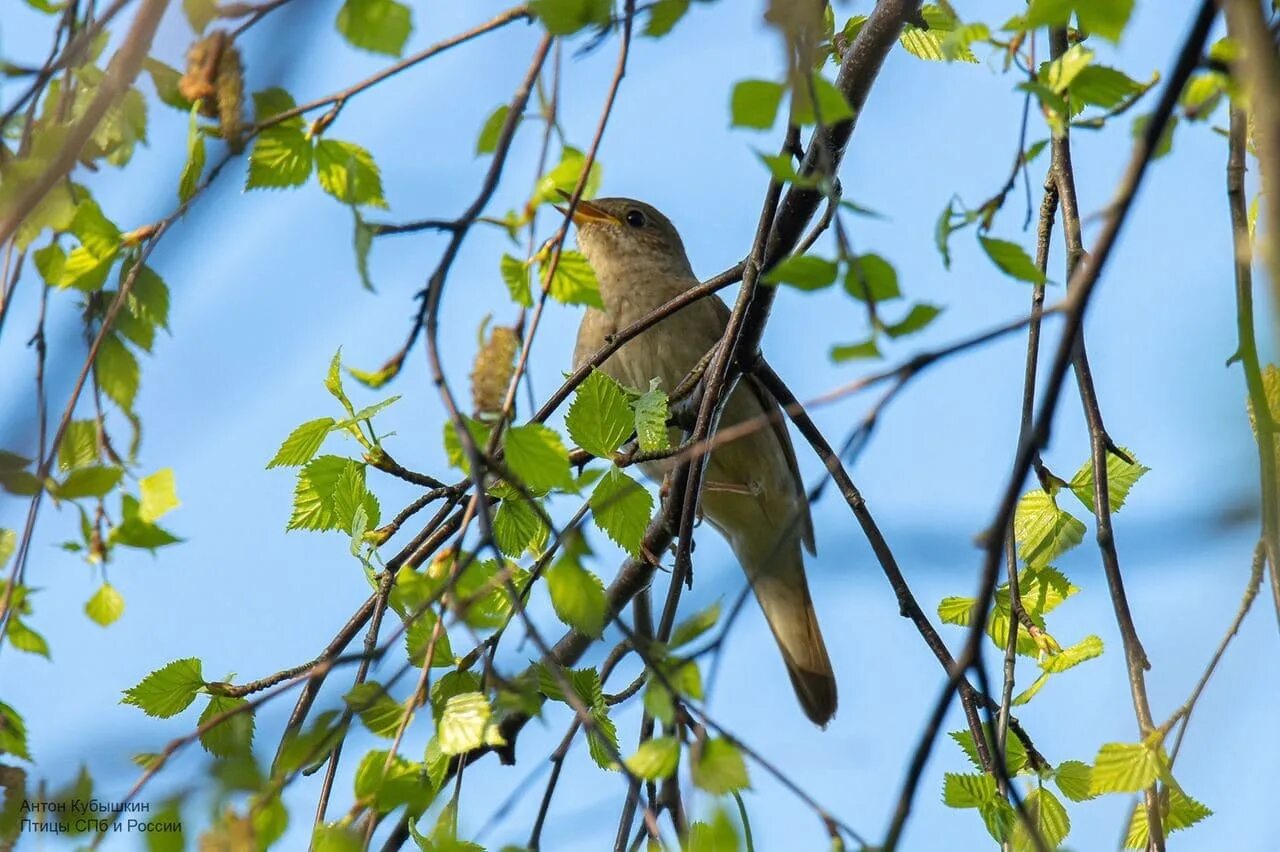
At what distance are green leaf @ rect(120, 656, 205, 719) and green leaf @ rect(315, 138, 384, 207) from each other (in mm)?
1153

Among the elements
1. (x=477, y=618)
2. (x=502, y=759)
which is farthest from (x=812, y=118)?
(x=502, y=759)

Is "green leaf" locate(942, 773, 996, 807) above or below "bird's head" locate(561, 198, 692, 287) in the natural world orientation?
below

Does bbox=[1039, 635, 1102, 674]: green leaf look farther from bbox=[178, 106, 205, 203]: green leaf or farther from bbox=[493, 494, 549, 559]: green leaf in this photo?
bbox=[178, 106, 205, 203]: green leaf

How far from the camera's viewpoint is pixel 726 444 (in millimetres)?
5348

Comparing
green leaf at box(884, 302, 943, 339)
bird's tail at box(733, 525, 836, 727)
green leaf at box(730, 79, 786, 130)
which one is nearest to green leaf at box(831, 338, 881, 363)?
green leaf at box(884, 302, 943, 339)

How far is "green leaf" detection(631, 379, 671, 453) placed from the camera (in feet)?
9.41

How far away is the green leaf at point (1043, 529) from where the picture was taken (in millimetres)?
3016

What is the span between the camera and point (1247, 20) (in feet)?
3.87

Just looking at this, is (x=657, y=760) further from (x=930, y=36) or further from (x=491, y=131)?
(x=930, y=36)

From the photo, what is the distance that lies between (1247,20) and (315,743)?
150 centimetres

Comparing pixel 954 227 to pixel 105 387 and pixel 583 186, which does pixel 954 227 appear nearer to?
pixel 583 186

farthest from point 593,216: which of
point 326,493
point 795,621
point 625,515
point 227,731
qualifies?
point 227,731

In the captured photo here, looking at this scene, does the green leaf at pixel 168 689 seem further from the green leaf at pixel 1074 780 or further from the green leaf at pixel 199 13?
the green leaf at pixel 1074 780

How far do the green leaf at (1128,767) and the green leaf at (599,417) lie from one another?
1.12m
